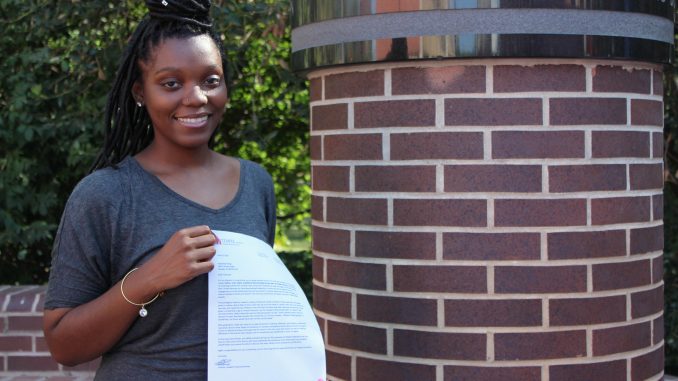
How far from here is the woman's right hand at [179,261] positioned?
1.66 metres

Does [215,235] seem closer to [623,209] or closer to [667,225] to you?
[623,209]

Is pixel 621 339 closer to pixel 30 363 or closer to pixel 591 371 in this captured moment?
pixel 591 371

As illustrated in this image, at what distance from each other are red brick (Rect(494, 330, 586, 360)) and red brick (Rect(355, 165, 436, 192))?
1.47 feet

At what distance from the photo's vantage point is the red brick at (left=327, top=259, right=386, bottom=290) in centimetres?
247

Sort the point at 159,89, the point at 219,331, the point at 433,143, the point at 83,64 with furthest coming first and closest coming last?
1. the point at 83,64
2. the point at 433,143
3. the point at 159,89
4. the point at 219,331

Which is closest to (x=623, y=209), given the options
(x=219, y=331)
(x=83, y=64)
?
(x=219, y=331)

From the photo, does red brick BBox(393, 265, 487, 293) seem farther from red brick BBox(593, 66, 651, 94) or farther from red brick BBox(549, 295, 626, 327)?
red brick BBox(593, 66, 651, 94)

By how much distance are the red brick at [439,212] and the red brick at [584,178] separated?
0.20m

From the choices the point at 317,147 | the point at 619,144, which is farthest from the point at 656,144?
the point at 317,147

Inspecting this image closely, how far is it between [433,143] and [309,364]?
2.77 feet

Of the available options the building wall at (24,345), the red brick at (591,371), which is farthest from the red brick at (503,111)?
the building wall at (24,345)

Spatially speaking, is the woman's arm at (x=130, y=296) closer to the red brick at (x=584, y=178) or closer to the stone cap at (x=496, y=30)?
the stone cap at (x=496, y=30)

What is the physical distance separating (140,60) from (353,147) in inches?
31.8

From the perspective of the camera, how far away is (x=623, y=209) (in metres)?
2.43
